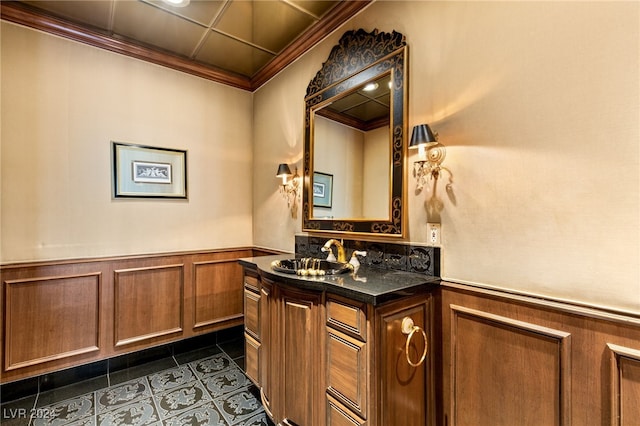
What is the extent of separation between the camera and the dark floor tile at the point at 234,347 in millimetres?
2737

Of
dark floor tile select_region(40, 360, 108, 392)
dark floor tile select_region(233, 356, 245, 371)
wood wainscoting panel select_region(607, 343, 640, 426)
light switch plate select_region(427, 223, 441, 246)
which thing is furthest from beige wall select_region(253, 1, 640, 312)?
dark floor tile select_region(40, 360, 108, 392)

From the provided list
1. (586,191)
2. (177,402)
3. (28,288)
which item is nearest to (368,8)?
(586,191)

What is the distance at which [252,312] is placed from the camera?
2043 mm

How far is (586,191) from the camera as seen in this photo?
42.1 inches

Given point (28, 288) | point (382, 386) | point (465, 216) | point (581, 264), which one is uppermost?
point (465, 216)

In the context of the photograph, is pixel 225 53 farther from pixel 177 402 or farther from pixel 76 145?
pixel 177 402

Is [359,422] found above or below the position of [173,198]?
below

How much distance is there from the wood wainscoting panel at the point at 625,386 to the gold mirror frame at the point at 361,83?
96cm

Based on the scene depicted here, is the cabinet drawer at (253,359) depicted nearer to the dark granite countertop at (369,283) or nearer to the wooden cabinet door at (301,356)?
the wooden cabinet door at (301,356)

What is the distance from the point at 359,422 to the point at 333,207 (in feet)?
4.39

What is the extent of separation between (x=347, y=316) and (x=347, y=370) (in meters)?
0.25

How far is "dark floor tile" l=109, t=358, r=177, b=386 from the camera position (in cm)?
232

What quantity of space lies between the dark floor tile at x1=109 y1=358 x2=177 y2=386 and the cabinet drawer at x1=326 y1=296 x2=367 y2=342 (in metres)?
1.99

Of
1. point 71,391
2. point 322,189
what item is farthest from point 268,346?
point 71,391
